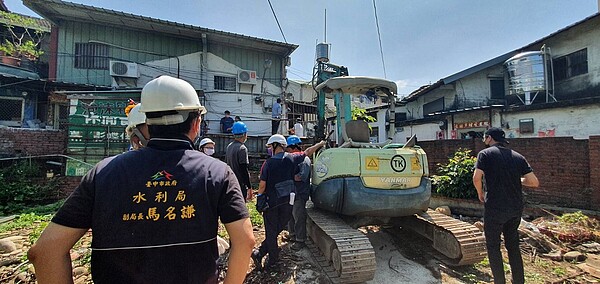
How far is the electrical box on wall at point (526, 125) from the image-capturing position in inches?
Answer: 397

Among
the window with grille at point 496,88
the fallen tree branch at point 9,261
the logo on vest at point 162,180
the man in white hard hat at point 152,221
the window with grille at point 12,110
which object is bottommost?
the fallen tree branch at point 9,261

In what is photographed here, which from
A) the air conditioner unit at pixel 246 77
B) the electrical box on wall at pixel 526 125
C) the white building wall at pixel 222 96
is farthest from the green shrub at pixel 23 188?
the electrical box on wall at pixel 526 125

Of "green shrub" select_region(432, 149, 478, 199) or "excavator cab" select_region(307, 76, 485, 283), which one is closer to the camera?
"excavator cab" select_region(307, 76, 485, 283)

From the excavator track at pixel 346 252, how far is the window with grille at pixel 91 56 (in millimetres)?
14143

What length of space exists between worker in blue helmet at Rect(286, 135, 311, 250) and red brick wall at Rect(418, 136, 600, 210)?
21.4 ft

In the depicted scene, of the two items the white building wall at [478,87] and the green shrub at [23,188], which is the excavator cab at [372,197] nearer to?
the green shrub at [23,188]

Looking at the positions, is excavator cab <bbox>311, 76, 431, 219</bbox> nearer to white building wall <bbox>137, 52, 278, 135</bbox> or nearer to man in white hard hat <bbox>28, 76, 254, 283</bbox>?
man in white hard hat <bbox>28, 76, 254, 283</bbox>

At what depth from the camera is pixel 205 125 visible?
41.9ft

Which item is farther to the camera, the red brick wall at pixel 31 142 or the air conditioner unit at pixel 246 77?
the air conditioner unit at pixel 246 77

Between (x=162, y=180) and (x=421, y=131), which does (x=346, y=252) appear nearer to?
(x=162, y=180)

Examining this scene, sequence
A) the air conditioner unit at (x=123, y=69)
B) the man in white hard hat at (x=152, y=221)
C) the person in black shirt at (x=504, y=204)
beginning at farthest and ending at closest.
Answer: the air conditioner unit at (x=123, y=69) → the person in black shirt at (x=504, y=204) → the man in white hard hat at (x=152, y=221)

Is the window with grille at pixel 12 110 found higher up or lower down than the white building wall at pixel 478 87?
lower down

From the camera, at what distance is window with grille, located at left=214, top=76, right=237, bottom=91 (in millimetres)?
15016

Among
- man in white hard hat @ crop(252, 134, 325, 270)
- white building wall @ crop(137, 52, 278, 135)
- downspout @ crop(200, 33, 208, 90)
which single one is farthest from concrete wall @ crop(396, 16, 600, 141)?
downspout @ crop(200, 33, 208, 90)
